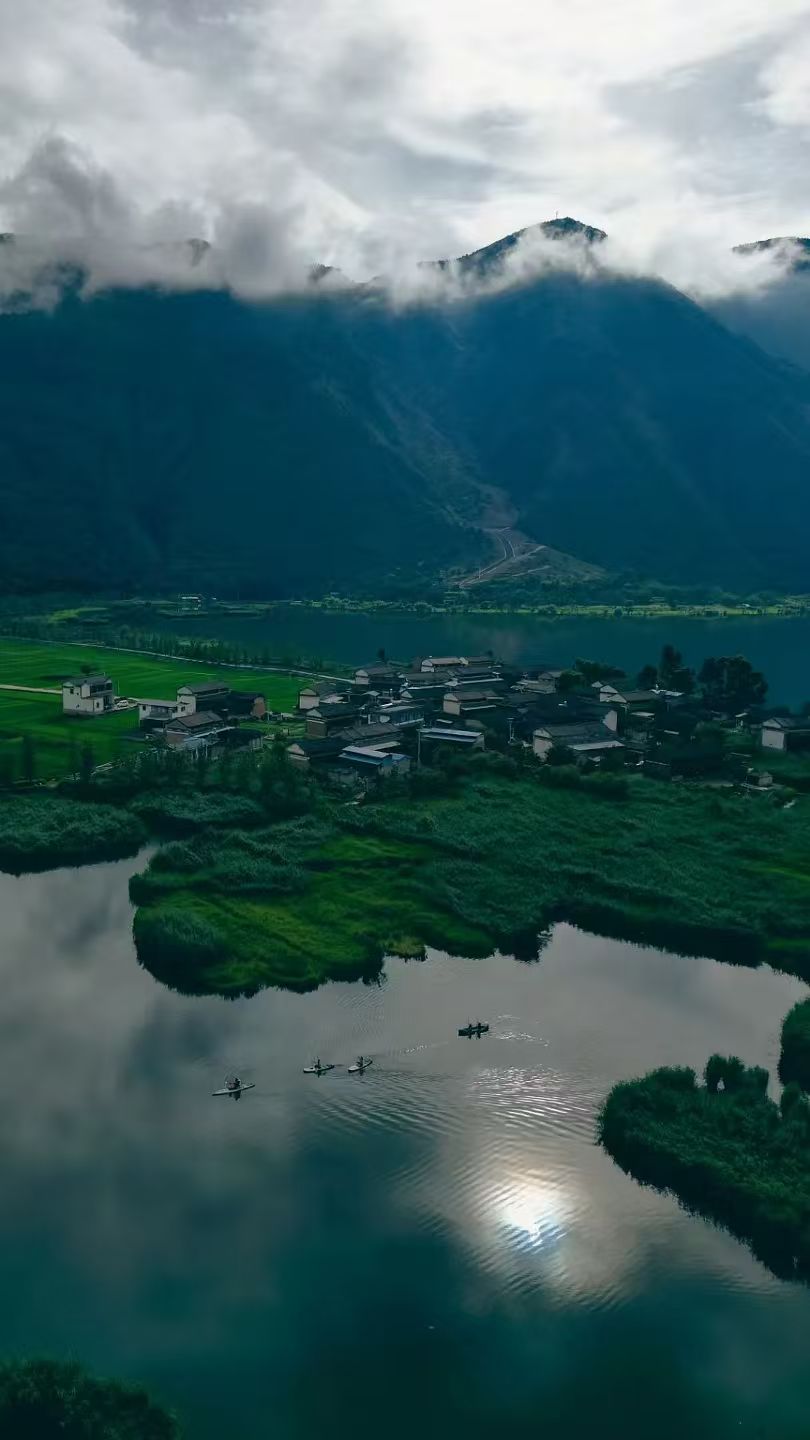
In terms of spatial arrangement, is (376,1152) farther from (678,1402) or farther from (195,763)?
(195,763)

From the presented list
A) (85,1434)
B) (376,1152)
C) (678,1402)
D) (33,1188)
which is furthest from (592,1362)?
(33,1188)

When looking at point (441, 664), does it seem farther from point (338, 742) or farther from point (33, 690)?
point (33, 690)

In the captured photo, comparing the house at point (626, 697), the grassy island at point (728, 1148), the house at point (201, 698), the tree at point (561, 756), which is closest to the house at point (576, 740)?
the tree at point (561, 756)

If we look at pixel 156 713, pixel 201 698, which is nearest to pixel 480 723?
pixel 201 698

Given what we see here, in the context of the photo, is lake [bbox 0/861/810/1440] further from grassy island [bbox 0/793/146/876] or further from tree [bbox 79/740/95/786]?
tree [bbox 79/740/95/786]

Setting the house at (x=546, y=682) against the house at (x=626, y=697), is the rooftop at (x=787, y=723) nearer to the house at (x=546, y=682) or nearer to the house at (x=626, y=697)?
the house at (x=626, y=697)

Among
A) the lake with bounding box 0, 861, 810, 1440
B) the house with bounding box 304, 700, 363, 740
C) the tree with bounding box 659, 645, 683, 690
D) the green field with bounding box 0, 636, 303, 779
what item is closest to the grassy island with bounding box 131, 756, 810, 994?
the lake with bounding box 0, 861, 810, 1440

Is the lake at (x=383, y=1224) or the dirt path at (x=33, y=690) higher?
the dirt path at (x=33, y=690)
